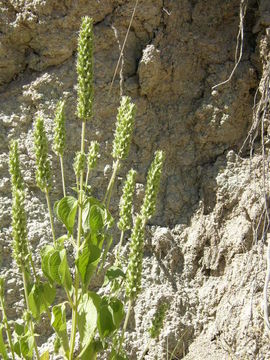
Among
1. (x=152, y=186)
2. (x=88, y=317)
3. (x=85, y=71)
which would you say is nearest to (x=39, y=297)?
(x=88, y=317)

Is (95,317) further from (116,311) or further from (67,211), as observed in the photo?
(67,211)

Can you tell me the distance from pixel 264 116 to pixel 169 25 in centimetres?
82

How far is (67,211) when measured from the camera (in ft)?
9.32

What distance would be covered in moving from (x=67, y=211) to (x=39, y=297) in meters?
0.43

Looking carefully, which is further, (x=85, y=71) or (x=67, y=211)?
(x=67, y=211)

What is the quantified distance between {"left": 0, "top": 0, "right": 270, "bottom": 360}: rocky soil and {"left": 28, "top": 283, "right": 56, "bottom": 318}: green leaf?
26.3 inches

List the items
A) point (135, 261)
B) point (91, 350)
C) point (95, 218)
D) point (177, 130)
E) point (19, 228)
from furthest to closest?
1. point (177, 130)
2. point (91, 350)
3. point (95, 218)
4. point (135, 261)
5. point (19, 228)

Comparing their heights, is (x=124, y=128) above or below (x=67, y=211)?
above

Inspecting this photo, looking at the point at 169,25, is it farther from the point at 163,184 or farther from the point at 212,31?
the point at 163,184

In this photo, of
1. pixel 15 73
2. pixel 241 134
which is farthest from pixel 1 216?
pixel 241 134

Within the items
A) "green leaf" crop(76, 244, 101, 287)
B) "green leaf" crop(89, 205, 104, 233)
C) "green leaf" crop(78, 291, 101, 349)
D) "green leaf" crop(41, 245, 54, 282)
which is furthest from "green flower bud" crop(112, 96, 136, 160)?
"green leaf" crop(78, 291, 101, 349)

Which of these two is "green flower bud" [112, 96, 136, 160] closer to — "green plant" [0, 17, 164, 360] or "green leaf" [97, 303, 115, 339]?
"green plant" [0, 17, 164, 360]

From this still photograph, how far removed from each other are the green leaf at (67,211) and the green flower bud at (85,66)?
15.4 inches

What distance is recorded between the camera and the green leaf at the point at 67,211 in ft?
9.19
